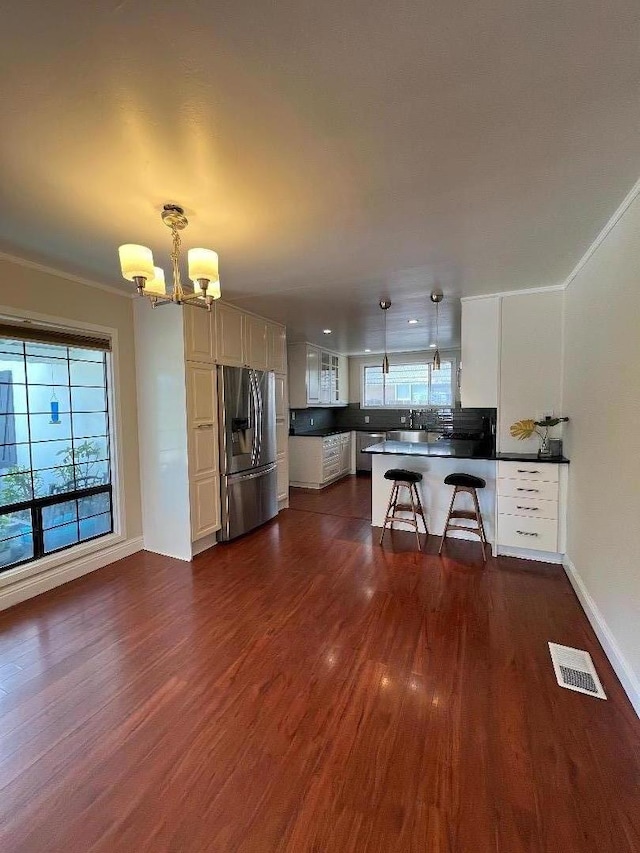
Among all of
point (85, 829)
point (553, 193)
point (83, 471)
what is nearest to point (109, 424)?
point (83, 471)

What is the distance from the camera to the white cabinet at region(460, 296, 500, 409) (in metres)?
3.61

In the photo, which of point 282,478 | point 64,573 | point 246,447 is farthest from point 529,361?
point 64,573

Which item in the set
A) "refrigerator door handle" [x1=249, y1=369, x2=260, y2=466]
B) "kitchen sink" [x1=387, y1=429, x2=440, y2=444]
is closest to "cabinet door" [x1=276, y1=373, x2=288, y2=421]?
"refrigerator door handle" [x1=249, y1=369, x2=260, y2=466]

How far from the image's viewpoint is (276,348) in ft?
15.4

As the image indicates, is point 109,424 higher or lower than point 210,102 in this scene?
lower

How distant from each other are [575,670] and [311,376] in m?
5.02

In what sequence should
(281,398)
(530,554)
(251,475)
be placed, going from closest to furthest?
(530,554), (251,475), (281,398)

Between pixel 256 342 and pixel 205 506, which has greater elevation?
pixel 256 342

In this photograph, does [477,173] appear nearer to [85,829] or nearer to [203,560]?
[85,829]

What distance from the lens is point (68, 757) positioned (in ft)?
4.96

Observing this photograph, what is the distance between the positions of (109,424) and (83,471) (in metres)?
0.47

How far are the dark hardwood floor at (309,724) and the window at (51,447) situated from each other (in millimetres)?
539

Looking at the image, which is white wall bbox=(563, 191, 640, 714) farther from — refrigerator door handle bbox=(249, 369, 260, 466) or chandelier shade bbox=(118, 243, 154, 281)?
refrigerator door handle bbox=(249, 369, 260, 466)

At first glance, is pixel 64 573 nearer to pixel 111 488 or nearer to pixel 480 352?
pixel 111 488
